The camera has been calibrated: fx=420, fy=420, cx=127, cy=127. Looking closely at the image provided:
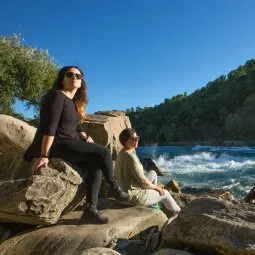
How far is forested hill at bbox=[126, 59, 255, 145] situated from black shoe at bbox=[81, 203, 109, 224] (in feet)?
283

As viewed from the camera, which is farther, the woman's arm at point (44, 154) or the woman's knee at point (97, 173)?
the woman's knee at point (97, 173)

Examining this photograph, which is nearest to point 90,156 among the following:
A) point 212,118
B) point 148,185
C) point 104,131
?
point 148,185

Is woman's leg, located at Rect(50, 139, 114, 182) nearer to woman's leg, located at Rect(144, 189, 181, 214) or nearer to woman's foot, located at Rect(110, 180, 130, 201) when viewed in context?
woman's foot, located at Rect(110, 180, 130, 201)

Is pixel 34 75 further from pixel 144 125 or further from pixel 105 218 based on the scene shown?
pixel 144 125

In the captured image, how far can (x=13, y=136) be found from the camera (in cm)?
858

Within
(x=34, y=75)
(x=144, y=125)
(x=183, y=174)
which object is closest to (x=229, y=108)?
(x=144, y=125)

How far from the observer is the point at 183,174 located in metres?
28.2

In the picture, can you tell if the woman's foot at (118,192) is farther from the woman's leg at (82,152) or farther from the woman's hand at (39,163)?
the woman's hand at (39,163)

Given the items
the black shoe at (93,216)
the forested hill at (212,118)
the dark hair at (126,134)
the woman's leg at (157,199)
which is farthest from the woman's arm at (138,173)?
the forested hill at (212,118)

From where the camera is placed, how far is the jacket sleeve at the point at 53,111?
5.77 m

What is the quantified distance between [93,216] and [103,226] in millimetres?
312

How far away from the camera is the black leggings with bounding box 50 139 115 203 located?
6008 millimetres

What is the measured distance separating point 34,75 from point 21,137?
14.2 metres

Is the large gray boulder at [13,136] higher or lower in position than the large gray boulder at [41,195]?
higher
